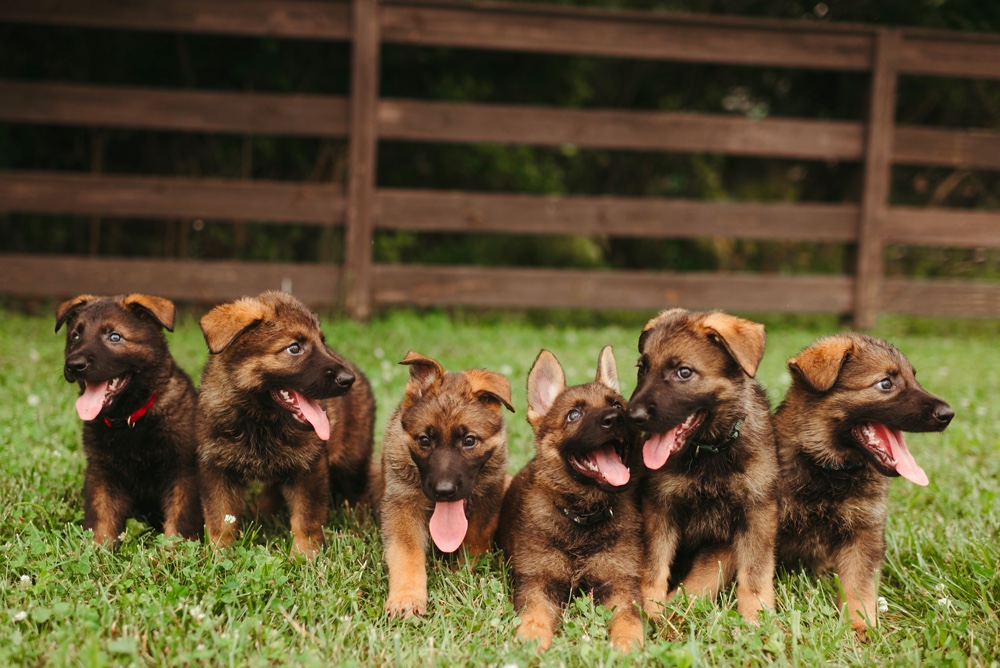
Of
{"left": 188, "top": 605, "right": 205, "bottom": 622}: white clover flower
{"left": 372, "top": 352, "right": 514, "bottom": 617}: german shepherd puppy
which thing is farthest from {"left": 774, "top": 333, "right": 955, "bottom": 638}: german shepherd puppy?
{"left": 188, "top": 605, "right": 205, "bottom": 622}: white clover flower

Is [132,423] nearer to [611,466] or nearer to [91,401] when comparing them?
[91,401]

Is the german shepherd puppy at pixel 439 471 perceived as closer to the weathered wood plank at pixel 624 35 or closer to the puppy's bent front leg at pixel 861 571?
the puppy's bent front leg at pixel 861 571

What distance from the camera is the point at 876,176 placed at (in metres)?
9.57

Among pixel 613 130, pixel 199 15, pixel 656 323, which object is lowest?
pixel 656 323

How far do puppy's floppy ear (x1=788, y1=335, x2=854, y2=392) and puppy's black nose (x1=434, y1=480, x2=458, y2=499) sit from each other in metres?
1.56

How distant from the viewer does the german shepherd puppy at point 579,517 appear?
328 centimetres

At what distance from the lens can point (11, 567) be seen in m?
3.21

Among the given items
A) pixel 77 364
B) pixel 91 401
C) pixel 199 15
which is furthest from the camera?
pixel 199 15

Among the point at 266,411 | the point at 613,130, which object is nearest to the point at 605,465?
the point at 266,411

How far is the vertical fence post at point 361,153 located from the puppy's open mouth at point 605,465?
5.83m

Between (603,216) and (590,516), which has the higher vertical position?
(603,216)

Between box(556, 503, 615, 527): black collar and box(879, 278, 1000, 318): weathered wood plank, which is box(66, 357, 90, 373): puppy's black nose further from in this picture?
box(879, 278, 1000, 318): weathered wood plank

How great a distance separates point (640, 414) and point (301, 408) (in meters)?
1.54

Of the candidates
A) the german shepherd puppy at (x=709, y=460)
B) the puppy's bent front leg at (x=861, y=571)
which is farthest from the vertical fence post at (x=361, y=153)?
the puppy's bent front leg at (x=861, y=571)
